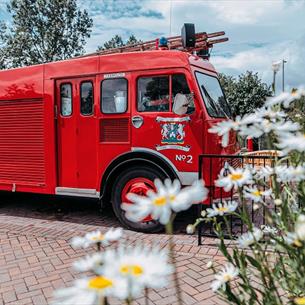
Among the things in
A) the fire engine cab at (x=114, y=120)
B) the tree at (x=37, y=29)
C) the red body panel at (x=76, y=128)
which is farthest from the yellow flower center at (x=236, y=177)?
the tree at (x=37, y=29)

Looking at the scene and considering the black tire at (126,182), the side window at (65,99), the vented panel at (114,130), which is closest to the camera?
the black tire at (126,182)

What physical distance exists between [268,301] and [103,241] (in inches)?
35.4

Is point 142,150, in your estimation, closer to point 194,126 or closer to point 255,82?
point 194,126

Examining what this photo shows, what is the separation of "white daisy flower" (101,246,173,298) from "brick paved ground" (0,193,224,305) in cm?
249

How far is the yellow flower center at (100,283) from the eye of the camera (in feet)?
2.63

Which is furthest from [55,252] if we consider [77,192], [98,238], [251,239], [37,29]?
[37,29]

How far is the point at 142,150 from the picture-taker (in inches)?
207

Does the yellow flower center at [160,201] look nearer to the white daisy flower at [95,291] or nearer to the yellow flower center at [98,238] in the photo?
the white daisy flower at [95,291]

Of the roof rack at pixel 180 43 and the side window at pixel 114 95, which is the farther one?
the roof rack at pixel 180 43

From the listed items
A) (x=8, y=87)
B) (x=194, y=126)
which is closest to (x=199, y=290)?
(x=194, y=126)

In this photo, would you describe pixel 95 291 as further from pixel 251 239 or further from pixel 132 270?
pixel 251 239

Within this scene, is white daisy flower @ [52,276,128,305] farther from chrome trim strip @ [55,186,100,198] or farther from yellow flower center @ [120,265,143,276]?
chrome trim strip @ [55,186,100,198]

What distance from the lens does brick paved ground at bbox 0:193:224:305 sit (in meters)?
3.35

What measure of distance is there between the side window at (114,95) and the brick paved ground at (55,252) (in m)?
1.90
